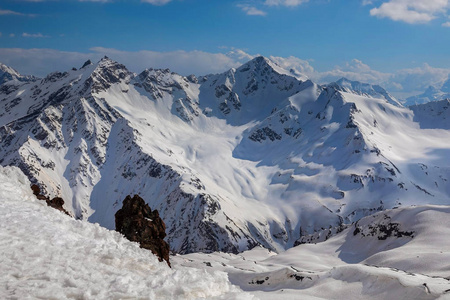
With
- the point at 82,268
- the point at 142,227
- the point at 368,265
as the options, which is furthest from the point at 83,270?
the point at 368,265

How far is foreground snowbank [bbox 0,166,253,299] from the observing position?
13680 mm

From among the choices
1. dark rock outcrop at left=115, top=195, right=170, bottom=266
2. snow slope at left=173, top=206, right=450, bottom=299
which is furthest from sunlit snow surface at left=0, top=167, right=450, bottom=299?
dark rock outcrop at left=115, top=195, right=170, bottom=266

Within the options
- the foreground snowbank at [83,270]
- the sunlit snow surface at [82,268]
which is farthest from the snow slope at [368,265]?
the foreground snowbank at [83,270]

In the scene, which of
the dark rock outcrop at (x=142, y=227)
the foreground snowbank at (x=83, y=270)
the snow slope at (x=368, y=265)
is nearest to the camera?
the foreground snowbank at (x=83, y=270)

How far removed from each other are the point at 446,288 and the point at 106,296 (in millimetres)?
37069

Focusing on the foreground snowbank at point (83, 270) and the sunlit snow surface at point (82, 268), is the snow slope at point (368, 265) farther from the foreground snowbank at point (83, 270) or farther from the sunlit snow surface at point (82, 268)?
the foreground snowbank at point (83, 270)

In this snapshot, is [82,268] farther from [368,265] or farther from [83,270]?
[368,265]

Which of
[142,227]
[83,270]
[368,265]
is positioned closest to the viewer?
[83,270]

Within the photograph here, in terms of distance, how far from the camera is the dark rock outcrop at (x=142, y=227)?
176 feet

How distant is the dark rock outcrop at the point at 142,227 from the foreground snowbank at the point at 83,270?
30466 millimetres

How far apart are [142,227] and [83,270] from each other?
42.8 metres

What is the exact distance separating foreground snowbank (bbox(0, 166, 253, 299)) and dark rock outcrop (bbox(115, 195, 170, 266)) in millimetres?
30466

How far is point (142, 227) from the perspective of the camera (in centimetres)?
5709

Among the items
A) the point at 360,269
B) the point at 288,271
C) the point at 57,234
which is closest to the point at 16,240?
the point at 57,234
